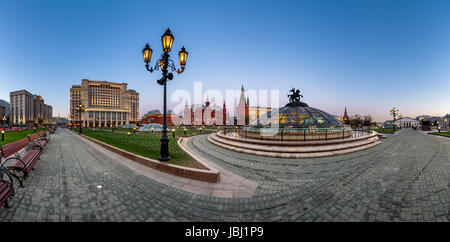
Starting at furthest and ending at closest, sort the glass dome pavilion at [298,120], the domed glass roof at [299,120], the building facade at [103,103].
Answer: the building facade at [103,103], the domed glass roof at [299,120], the glass dome pavilion at [298,120]

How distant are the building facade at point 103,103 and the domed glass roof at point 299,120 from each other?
344 feet

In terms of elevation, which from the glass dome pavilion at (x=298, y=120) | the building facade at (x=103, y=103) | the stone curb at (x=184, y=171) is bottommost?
the stone curb at (x=184, y=171)

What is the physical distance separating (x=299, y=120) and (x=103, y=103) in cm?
13115

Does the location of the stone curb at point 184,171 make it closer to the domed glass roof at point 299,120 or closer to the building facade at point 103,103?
the domed glass roof at point 299,120

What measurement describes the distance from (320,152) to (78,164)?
11.7 m

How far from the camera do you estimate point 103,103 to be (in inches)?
4186

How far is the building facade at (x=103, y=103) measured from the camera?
95.1 m

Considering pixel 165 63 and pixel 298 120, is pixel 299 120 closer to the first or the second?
pixel 298 120

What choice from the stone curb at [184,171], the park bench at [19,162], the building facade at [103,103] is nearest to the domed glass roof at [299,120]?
the stone curb at [184,171]

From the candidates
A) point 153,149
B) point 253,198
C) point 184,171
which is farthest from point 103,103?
point 253,198
